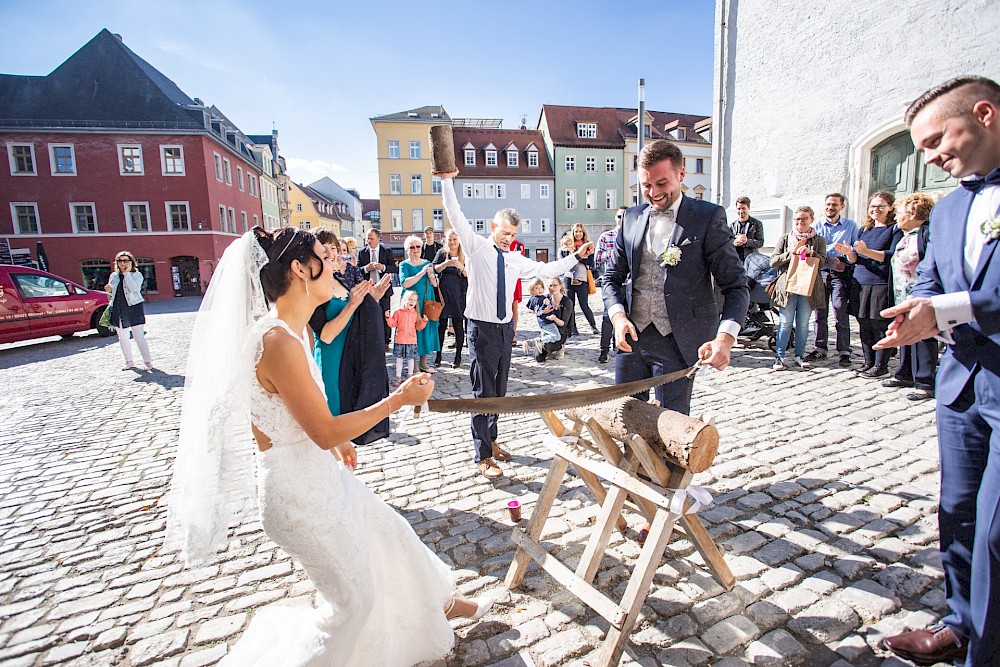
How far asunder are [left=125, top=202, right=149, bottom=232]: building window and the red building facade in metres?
0.05

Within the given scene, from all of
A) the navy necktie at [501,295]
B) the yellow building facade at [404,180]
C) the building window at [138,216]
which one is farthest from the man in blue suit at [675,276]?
the yellow building facade at [404,180]

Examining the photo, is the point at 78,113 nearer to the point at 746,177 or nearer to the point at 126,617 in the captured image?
the point at 746,177

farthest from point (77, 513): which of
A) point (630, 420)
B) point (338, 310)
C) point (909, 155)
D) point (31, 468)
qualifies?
point (909, 155)

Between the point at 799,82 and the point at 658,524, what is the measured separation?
13.2m

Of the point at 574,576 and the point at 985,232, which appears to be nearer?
the point at 985,232

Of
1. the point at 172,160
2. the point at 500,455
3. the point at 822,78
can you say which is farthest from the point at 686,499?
the point at 172,160

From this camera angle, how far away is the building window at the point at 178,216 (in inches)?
1257

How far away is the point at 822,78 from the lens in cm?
1148

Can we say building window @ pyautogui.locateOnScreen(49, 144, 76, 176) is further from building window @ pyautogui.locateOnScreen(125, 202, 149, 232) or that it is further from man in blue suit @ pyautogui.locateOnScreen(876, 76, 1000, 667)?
man in blue suit @ pyautogui.locateOnScreen(876, 76, 1000, 667)

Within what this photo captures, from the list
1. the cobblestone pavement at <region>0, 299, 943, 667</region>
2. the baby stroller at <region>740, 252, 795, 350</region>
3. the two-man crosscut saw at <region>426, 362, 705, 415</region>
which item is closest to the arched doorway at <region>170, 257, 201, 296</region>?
the cobblestone pavement at <region>0, 299, 943, 667</region>

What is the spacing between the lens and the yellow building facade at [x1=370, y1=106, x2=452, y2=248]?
46375 millimetres

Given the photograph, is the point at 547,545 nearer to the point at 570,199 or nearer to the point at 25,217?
the point at 25,217

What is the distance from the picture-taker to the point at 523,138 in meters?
45.3

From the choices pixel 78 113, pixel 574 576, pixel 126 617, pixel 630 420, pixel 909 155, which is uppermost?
pixel 78 113
